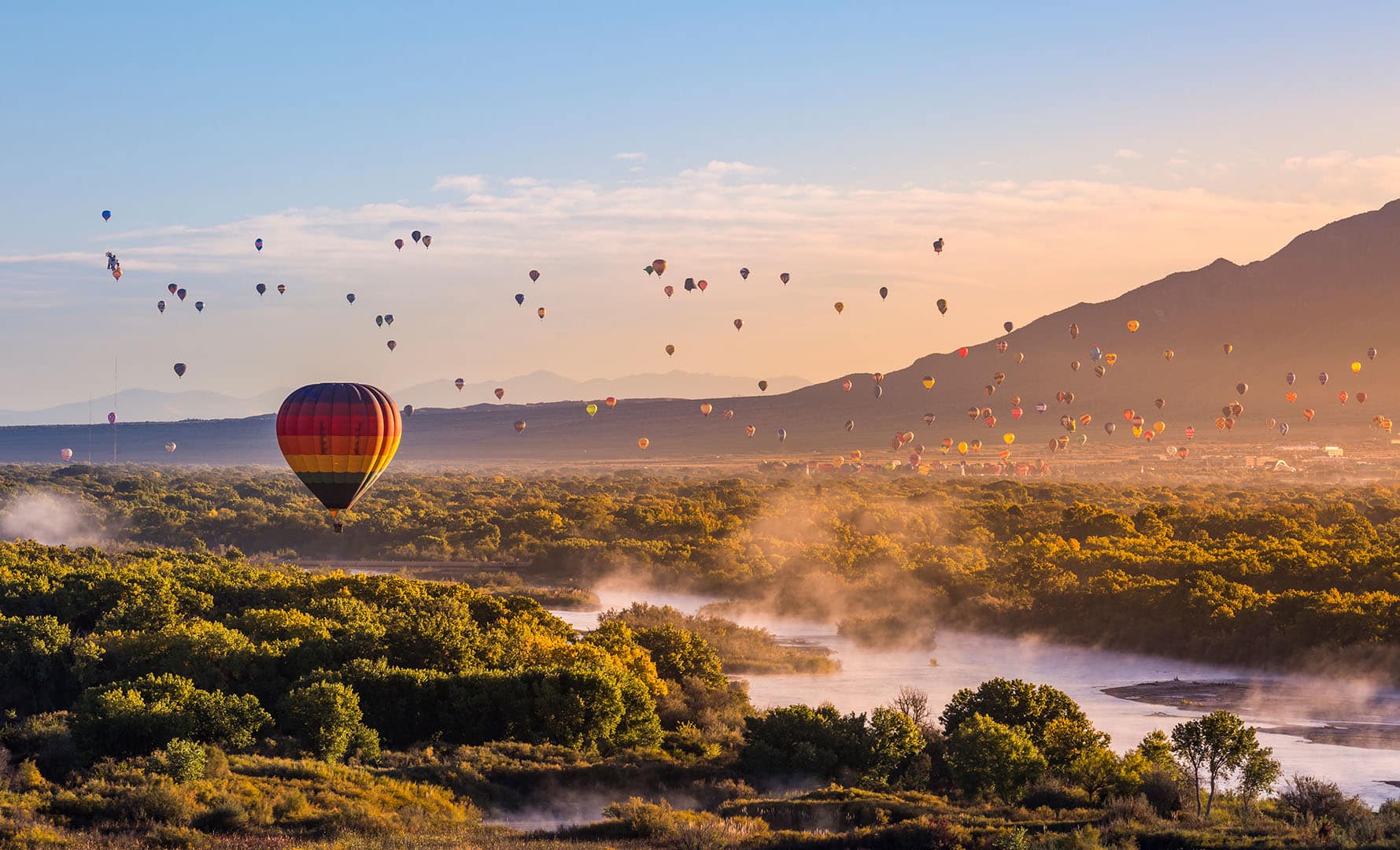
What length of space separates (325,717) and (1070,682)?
82.6 feet

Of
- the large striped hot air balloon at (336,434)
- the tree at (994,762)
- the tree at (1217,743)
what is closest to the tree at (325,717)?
the tree at (994,762)

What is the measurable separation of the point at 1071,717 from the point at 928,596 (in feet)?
92.7

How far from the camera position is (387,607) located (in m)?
46.6

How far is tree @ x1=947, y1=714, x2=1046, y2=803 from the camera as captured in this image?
29.2 m

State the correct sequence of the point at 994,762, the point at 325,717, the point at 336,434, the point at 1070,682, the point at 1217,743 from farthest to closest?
1. the point at 336,434
2. the point at 1070,682
3. the point at 325,717
4. the point at 994,762
5. the point at 1217,743

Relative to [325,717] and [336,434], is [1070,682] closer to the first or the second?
[325,717]

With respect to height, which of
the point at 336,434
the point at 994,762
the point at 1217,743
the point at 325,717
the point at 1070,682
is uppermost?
the point at 336,434

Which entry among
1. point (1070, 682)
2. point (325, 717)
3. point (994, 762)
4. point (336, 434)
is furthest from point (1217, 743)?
point (336, 434)

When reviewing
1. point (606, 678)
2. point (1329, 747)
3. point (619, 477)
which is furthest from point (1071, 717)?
point (619, 477)

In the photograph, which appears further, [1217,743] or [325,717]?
[325,717]

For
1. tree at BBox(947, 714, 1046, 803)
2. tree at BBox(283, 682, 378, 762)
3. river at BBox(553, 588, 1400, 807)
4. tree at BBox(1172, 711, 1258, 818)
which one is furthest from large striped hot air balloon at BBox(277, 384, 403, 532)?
tree at BBox(1172, 711, 1258, 818)

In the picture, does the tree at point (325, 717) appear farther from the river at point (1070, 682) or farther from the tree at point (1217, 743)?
the tree at point (1217, 743)

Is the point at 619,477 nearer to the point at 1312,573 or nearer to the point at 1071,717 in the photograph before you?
the point at 1312,573

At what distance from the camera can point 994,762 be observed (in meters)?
29.3
